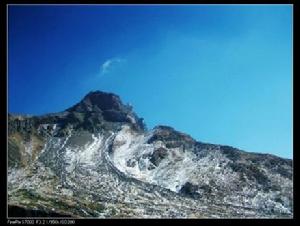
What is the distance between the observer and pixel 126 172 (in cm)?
12962

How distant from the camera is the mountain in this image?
98000 millimetres

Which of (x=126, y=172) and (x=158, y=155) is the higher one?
(x=158, y=155)

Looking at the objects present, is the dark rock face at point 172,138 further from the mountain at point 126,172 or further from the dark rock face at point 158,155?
the dark rock face at point 158,155

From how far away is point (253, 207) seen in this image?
346ft

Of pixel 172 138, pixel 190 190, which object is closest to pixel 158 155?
pixel 172 138

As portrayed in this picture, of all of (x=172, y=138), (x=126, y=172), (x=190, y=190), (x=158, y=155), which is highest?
(x=172, y=138)

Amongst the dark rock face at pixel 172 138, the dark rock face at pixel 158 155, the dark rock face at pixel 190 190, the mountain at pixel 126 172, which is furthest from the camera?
the dark rock face at pixel 172 138

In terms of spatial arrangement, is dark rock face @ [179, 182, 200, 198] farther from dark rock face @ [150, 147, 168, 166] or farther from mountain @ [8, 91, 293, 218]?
dark rock face @ [150, 147, 168, 166]

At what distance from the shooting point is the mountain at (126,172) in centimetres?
9800

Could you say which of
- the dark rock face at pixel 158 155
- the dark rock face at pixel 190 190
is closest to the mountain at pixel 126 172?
the dark rock face at pixel 158 155

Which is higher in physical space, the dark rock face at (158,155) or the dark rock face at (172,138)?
the dark rock face at (172,138)

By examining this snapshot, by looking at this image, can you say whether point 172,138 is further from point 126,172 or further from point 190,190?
point 190,190

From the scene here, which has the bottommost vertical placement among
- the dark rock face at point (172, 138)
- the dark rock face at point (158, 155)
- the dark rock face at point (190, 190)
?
the dark rock face at point (190, 190)

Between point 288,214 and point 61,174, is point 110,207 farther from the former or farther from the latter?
point 288,214
